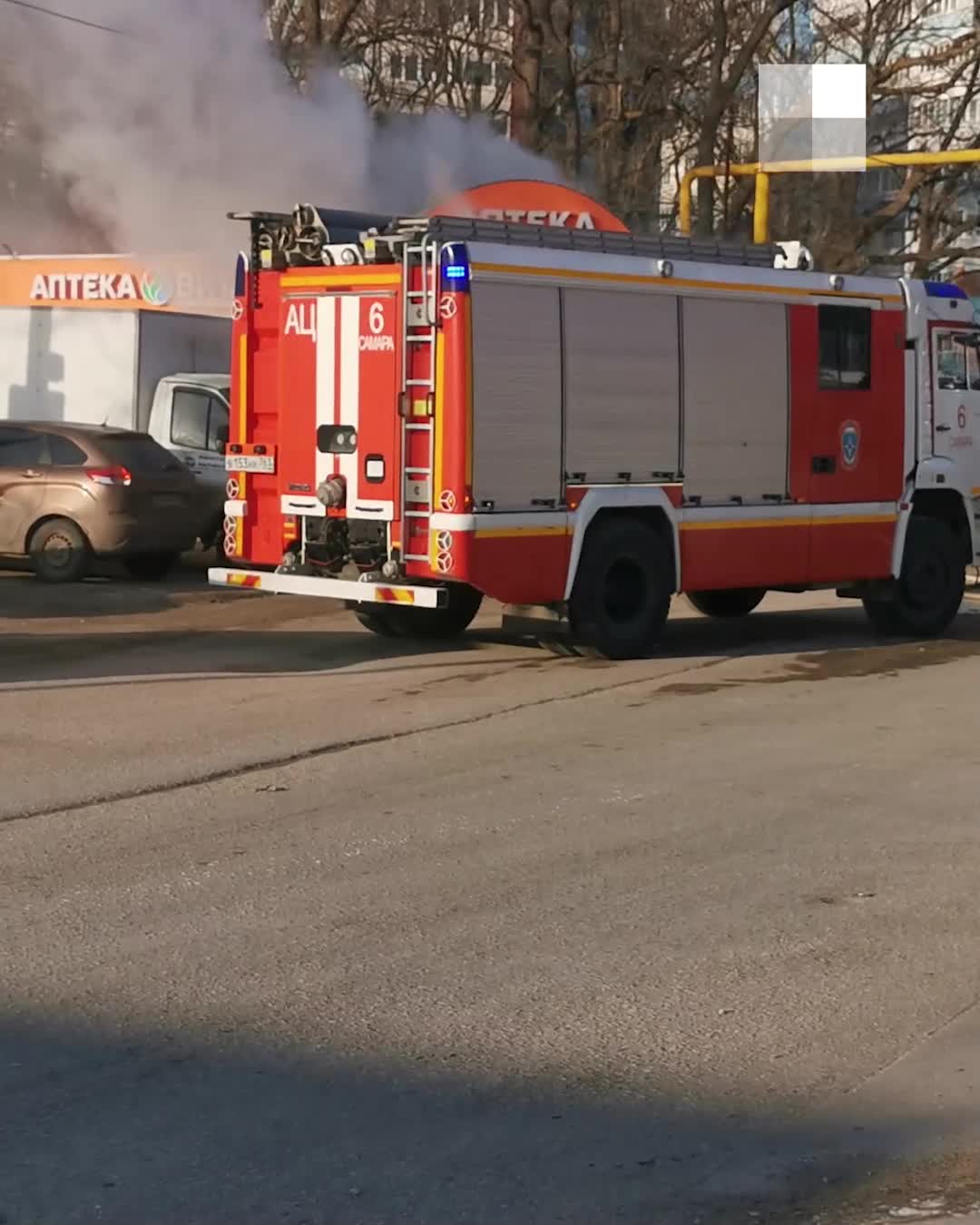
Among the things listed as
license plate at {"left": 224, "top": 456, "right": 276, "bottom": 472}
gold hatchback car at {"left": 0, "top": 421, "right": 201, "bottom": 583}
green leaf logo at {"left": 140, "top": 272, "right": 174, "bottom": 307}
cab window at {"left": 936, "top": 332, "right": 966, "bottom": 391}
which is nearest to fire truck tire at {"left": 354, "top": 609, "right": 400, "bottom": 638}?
license plate at {"left": 224, "top": 456, "right": 276, "bottom": 472}

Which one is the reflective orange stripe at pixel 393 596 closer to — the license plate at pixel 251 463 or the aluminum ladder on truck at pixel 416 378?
the aluminum ladder on truck at pixel 416 378

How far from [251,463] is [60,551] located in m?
4.43

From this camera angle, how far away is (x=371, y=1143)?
4824mm

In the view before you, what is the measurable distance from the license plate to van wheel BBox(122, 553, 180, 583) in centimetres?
451

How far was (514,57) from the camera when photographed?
106 feet

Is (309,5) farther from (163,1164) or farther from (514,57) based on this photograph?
(163,1164)

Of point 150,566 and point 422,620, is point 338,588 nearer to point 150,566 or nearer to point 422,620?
point 422,620

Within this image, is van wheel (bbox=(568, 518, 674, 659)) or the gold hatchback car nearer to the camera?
van wheel (bbox=(568, 518, 674, 659))

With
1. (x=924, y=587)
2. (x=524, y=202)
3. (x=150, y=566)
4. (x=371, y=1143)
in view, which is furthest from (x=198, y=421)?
(x=371, y=1143)

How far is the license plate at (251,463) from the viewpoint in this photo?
46.6 ft

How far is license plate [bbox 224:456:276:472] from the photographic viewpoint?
14195 mm

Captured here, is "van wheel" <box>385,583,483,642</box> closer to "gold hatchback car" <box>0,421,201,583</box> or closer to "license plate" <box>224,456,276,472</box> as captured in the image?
"license plate" <box>224,456,276,472</box>

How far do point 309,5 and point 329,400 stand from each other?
1970 centimetres

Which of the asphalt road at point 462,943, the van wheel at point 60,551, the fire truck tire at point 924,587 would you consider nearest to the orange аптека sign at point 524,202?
the van wheel at point 60,551
